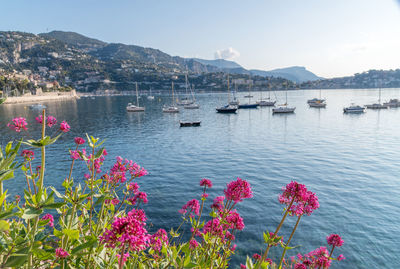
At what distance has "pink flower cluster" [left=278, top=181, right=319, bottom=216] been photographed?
10.4 ft

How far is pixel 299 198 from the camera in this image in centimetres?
317

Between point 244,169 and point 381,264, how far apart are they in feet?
44.3

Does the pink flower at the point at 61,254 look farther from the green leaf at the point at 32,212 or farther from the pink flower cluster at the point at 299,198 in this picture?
the pink flower cluster at the point at 299,198

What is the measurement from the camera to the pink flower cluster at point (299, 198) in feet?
10.4

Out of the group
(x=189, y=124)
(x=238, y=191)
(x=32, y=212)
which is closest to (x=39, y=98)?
(x=189, y=124)

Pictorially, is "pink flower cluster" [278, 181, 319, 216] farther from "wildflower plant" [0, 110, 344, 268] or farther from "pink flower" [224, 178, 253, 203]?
"pink flower" [224, 178, 253, 203]

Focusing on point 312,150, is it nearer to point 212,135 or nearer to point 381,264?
point 212,135

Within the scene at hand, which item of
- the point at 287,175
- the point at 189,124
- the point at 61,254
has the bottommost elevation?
the point at 287,175

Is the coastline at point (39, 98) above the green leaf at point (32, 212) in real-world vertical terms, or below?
above

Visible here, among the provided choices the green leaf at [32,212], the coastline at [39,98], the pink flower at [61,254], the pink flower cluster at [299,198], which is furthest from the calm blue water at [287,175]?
the coastline at [39,98]

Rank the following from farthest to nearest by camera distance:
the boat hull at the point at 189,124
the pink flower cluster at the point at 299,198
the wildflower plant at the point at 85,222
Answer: the boat hull at the point at 189,124 < the pink flower cluster at the point at 299,198 < the wildflower plant at the point at 85,222

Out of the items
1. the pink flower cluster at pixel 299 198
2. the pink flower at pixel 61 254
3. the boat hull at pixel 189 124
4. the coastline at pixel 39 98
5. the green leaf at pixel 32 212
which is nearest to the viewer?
the green leaf at pixel 32 212

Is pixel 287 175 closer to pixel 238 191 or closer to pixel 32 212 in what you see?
pixel 238 191

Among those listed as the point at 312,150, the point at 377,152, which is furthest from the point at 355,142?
the point at 312,150
